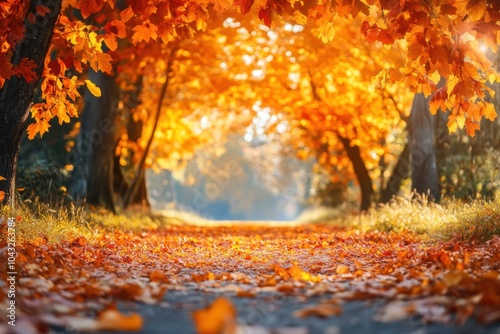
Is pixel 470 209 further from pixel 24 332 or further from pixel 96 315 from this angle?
pixel 24 332

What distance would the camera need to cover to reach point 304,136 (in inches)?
845

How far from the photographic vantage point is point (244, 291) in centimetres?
427

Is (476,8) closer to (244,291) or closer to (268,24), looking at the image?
(268,24)

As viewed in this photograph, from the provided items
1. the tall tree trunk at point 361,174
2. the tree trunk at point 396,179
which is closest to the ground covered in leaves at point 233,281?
the tree trunk at point 396,179

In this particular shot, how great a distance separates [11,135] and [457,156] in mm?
11452

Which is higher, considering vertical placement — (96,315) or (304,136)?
(304,136)

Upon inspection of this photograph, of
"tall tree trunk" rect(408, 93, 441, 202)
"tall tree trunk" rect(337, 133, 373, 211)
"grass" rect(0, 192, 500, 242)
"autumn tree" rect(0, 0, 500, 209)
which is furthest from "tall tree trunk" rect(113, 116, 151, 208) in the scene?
"autumn tree" rect(0, 0, 500, 209)

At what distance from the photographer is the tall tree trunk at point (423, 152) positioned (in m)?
12.9

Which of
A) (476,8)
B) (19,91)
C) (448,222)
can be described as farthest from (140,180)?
(476,8)

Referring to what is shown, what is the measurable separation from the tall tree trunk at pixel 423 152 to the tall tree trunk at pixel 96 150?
22.5 feet

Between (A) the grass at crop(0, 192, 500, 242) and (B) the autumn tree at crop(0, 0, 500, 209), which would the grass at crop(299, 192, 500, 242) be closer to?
(A) the grass at crop(0, 192, 500, 242)

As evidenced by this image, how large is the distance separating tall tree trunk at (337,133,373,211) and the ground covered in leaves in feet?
34.6

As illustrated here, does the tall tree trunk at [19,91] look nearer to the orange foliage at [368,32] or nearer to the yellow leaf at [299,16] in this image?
the orange foliage at [368,32]

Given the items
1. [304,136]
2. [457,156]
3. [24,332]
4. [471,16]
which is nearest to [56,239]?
[24,332]
